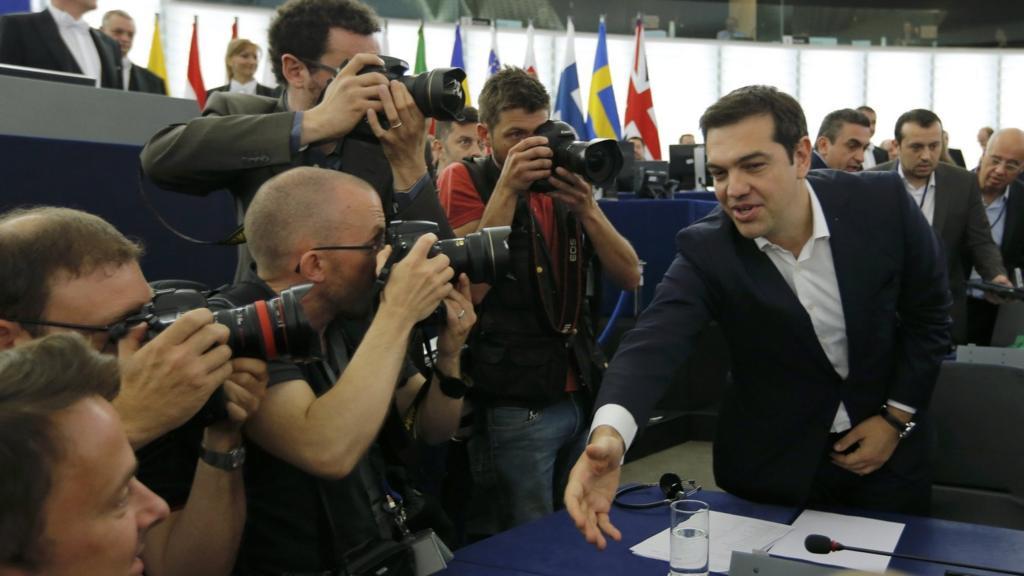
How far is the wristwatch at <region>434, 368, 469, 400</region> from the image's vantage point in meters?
1.90

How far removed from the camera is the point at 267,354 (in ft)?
4.20

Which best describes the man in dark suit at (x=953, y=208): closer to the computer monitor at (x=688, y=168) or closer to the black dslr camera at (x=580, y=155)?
the black dslr camera at (x=580, y=155)

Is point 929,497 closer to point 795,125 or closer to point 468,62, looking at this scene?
point 795,125

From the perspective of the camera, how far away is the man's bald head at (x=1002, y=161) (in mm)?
4531

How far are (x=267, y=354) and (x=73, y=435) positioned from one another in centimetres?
47

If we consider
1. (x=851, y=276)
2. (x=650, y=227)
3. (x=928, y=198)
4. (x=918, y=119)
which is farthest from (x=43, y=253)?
(x=918, y=119)

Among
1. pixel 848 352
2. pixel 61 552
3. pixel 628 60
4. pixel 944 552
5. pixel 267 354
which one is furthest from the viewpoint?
pixel 628 60

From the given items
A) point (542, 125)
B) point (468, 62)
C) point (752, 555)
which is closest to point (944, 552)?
point (752, 555)

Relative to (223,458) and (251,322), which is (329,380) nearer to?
(223,458)

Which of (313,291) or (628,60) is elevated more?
(628,60)

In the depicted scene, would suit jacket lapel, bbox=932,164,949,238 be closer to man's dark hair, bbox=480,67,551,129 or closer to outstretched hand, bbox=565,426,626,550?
man's dark hair, bbox=480,67,551,129

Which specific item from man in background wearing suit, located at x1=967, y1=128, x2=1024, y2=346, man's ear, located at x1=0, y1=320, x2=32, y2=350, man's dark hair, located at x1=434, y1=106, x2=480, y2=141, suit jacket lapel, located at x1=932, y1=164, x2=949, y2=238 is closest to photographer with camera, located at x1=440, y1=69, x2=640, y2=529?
man's ear, located at x1=0, y1=320, x2=32, y2=350

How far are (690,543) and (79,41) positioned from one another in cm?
363

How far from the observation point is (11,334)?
1196mm
